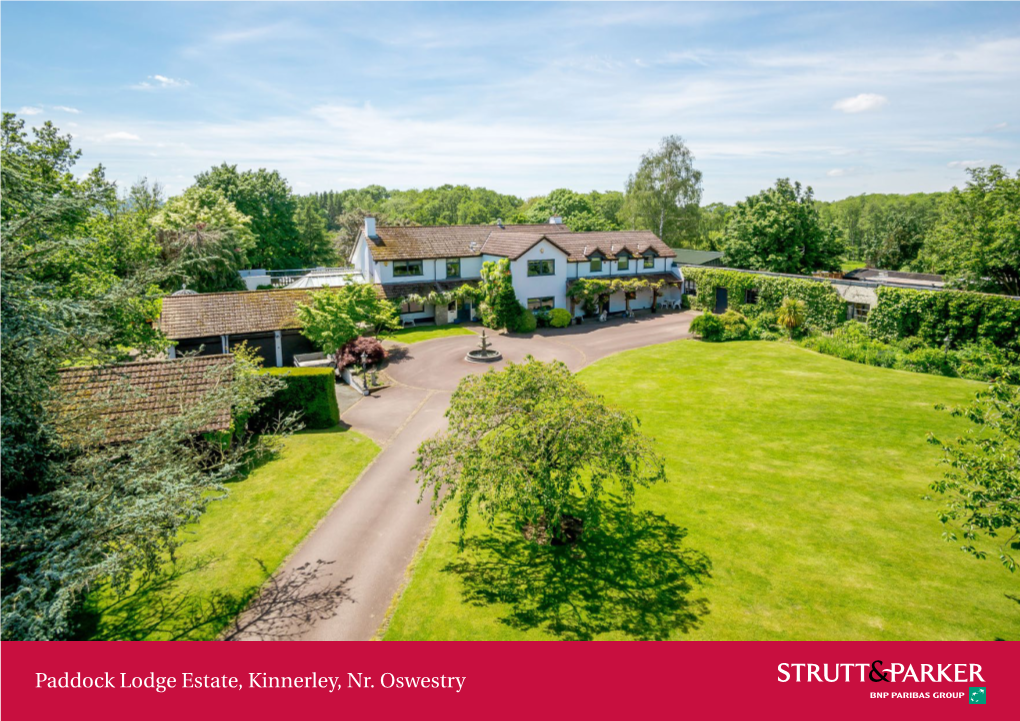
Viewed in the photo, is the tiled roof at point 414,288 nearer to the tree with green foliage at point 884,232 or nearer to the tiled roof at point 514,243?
the tiled roof at point 514,243

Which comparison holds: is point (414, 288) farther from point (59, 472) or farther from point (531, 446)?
point (59, 472)

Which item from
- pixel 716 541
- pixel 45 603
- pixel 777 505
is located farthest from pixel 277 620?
pixel 777 505

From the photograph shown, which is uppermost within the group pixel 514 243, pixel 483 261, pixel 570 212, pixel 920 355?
pixel 570 212

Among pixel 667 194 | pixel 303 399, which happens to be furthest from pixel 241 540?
pixel 667 194

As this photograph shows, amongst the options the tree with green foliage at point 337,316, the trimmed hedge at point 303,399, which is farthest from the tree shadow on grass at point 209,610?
the tree with green foliage at point 337,316

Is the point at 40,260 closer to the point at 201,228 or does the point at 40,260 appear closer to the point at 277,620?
the point at 277,620

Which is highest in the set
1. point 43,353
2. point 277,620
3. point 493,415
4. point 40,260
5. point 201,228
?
point 201,228
